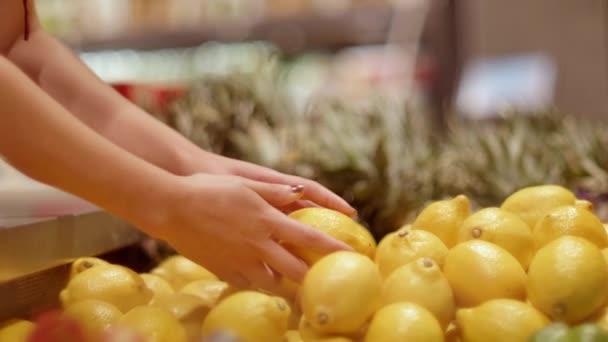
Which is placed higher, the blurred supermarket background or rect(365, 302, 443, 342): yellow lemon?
rect(365, 302, 443, 342): yellow lemon

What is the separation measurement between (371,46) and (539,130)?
140cm

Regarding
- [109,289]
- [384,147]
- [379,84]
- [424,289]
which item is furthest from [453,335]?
[379,84]

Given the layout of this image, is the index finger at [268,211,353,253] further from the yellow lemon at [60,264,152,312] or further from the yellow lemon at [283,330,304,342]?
the yellow lemon at [60,264,152,312]

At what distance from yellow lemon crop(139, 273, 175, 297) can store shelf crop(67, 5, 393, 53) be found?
2253mm

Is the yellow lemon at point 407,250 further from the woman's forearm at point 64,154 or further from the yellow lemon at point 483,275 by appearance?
the woman's forearm at point 64,154

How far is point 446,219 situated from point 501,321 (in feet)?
0.85

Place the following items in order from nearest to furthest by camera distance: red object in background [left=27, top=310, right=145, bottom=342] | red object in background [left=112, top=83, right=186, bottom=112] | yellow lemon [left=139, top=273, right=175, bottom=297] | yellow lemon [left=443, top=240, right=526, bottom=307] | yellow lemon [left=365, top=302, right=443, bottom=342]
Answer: red object in background [left=27, top=310, right=145, bottom=342]
yellow lemon [left=365, top=302, right=443, bottom=342]
yellow lemon [left=443, top=240, right=526, bottom=307]
yellow lemon [left=139, top=273, right=175, bottom=297]
red object in background [left=112, top=83, right=186, bottom=112]

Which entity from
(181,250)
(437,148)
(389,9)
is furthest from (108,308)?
(389,9)

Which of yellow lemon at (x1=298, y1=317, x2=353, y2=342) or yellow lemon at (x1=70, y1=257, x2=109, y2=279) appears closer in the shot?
yellow lemon at (x1=298, y1=317, x2=353, y2=342)

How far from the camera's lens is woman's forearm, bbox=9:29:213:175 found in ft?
3.56

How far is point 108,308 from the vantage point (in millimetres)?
850

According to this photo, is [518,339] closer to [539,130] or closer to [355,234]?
[355,234]

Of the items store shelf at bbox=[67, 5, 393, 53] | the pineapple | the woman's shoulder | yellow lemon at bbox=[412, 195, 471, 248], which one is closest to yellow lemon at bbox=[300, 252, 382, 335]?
yellow lemon at bbox=[412, 195, 471, 248]

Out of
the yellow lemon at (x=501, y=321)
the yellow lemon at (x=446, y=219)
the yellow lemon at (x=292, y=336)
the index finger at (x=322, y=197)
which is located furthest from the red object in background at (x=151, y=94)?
the yellow lemon at (x=501, y=321)
